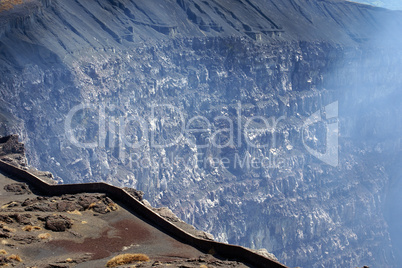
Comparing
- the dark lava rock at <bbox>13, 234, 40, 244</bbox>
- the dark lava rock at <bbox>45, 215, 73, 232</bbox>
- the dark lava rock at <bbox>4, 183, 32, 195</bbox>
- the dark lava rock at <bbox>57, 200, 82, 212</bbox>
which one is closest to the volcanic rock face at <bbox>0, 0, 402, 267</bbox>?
the dark lava rock at <bbox>4, 183, 32, 195</bbox>

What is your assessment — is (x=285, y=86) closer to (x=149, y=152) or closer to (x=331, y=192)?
(x=331, y=192)

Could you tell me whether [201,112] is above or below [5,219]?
above

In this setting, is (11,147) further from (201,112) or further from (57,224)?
(201,112)

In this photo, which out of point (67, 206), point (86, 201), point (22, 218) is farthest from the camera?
point (86, 201)

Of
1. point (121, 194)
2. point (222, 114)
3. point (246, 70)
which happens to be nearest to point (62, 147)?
point (222, 114)

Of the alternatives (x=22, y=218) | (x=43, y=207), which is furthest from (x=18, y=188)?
(x=22, y=218)

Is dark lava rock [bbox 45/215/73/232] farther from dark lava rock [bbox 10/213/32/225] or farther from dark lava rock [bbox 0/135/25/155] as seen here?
dark lava rock [bbox 0/135/25/155]

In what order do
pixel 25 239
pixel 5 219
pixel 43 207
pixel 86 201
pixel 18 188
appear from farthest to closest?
pixel 18 188
pixel 86 201
pixel 43 207
pixel 5 219
pixel 25 239
